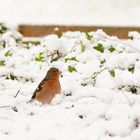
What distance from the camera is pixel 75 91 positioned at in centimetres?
484

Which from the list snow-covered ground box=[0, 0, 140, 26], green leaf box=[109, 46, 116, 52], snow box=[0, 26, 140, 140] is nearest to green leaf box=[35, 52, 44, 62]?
snow box=[0, 26, 140, 140]

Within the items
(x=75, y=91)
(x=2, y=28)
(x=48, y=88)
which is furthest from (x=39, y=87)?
(x=2, y=28)

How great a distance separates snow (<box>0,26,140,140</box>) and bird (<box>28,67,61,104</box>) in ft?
0.18

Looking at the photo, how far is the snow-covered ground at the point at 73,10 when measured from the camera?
16.7 m

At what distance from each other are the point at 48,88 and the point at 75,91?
0.52 m

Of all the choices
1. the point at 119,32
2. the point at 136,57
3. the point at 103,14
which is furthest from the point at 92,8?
the point at 136,57

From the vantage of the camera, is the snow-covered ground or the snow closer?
the snow

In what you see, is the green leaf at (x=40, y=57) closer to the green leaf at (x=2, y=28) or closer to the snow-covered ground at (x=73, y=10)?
the green leaf at (x=2, y=28)

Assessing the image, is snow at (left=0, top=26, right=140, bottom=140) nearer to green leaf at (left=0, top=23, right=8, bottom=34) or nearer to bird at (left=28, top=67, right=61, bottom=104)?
bird at (left=28, top=67, right=61, bottom=104)

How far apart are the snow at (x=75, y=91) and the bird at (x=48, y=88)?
0.18 ft

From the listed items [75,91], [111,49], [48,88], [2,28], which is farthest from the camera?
[2,28]

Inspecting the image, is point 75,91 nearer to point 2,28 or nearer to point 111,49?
point 111,49

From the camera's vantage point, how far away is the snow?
3879mm

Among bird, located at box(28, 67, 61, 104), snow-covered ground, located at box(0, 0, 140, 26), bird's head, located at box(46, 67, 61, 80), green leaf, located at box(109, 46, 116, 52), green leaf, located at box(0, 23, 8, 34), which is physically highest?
green leaf, located at box(109, 46, 116, 52)
